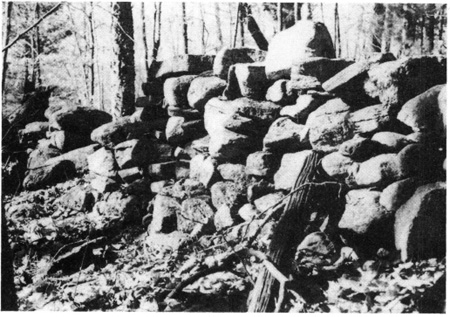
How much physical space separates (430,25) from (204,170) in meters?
3.47

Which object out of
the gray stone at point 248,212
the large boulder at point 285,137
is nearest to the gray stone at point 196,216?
the gray stone at point 248,212

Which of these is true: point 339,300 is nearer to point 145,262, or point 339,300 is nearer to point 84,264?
point 145,262

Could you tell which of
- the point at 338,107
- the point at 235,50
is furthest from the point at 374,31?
the point at 338,107

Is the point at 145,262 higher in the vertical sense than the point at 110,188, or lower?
lower

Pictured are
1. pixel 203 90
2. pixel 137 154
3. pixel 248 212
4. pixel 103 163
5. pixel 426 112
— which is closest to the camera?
pixel 426 112

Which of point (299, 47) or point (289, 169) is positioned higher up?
point (299, 47)

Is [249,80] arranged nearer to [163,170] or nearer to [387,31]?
[163,170]

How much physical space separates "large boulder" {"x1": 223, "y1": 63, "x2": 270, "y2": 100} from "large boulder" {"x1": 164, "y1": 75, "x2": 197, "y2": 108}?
0.83 m

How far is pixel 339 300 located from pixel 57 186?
481 centimetres

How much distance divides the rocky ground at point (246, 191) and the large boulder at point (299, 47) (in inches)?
0.7

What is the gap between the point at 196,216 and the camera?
5.01 m

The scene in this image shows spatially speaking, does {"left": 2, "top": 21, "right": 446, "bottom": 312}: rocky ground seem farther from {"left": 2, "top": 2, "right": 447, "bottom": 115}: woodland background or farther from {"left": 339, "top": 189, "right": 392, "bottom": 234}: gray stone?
{"left": 2, "top": 2, "right": 447, "bottom": 115}: woodland background

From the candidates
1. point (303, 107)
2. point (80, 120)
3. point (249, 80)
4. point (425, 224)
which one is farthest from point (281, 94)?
point (80, 120)

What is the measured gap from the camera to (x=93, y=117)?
260 inches
